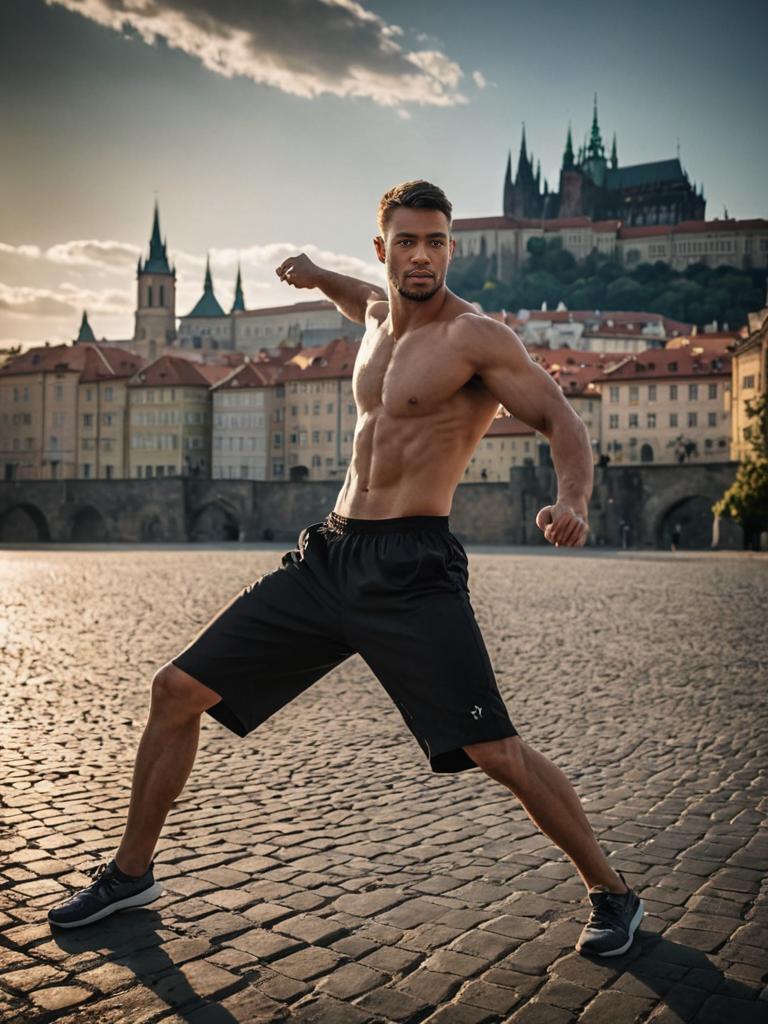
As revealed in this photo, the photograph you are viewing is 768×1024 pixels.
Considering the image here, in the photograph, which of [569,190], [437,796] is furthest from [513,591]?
[569,190]

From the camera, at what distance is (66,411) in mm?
90438

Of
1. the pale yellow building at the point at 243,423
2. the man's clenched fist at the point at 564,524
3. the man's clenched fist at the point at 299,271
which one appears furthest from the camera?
the pale yellow building at the point at 243,423

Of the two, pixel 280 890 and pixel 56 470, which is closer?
pixel 280 890

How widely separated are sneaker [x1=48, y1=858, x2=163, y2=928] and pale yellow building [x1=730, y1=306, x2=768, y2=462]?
176 feet

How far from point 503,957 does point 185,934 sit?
0.86 metres

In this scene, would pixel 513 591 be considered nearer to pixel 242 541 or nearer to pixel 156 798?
pixel 156 798

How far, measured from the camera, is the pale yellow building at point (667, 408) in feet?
248

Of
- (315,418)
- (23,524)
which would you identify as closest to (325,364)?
(315,418)

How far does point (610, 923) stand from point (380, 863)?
0.99 m

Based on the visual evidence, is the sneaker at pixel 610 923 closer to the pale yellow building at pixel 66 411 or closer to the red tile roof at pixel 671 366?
the red tile roof at pixel 671 366

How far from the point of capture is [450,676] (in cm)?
307

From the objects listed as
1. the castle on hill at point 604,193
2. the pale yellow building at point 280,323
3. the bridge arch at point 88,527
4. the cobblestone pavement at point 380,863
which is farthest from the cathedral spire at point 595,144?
the cobblestone pavement at point 380,863

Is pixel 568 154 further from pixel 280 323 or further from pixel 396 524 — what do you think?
pixel 396 524

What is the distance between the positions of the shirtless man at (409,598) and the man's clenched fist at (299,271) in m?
0.73
